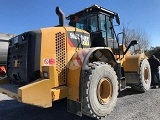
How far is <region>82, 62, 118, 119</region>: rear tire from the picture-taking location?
446 cm

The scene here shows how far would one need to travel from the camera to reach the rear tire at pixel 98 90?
4.46 meters

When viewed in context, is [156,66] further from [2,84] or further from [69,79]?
[2,84]

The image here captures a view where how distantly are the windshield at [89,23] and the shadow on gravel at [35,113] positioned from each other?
233cm

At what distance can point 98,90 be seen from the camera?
15.7ft

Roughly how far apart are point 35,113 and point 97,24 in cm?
305

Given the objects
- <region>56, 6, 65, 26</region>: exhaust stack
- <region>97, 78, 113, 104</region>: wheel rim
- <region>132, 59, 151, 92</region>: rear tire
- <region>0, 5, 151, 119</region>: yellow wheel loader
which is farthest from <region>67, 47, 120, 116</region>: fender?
<region>132, 59, 151, 92</region>: rear tire

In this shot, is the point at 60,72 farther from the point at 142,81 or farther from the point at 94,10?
the point at 142,81

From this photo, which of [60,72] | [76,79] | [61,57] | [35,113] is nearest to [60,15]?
[61,57]

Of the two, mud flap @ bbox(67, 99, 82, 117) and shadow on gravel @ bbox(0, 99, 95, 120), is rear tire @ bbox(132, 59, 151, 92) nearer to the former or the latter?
shadow on gravel @ bbox(0, 99, 95, 120)

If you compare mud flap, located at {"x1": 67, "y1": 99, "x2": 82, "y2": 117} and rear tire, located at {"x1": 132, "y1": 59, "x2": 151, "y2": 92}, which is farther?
rear tire, located at {"x1": 132, "y1": 59, "x2": 151, "y2": 92}

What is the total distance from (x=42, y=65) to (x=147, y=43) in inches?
1540

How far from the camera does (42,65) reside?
446cm

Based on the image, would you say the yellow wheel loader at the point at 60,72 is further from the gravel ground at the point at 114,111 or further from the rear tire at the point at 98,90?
the gravel ground at the point at 114,111

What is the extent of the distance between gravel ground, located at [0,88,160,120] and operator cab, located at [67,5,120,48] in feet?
5.96
